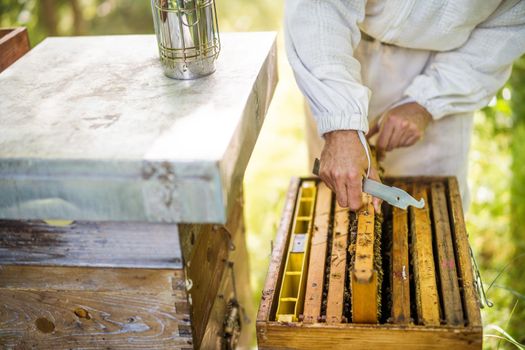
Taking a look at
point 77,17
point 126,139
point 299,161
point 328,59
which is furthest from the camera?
point 299,161

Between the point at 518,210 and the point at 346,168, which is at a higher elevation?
the point at 346,168

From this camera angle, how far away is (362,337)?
4.48ft

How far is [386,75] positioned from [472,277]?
941 millimetres

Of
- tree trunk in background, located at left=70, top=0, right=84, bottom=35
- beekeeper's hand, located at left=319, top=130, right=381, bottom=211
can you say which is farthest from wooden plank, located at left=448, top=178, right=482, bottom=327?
tree trunk in background, located at left=70, top=0, right=84, bottom=35

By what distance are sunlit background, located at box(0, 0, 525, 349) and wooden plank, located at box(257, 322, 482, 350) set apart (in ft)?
4.78

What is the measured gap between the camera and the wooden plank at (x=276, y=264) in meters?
1.45

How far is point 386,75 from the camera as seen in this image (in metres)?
2.20

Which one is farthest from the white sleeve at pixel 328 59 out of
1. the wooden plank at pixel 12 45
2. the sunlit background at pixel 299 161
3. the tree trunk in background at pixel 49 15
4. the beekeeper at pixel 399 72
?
the tree trunk in background at pixel 49 15

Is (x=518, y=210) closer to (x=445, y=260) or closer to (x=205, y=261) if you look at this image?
(x=445, y=260)

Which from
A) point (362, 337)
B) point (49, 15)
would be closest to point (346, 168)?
point (362, 337)

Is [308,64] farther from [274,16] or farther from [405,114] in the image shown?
[274,16]

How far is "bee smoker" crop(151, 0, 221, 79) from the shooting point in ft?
5.19

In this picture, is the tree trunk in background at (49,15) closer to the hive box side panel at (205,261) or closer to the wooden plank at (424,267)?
the hive box side panel at (205,261)

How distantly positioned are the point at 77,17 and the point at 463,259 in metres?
3.22
